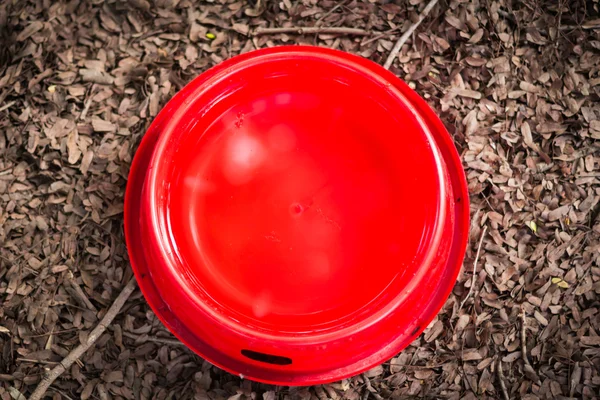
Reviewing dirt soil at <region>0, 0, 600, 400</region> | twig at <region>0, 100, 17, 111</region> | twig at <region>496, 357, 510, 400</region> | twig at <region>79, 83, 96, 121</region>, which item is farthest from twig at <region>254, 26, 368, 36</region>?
twig at <region>496, 357, 510, 400</region>

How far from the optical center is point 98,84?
79.1 inches

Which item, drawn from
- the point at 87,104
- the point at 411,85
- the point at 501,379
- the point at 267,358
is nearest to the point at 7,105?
the point at 87,104

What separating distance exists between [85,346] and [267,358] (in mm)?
653

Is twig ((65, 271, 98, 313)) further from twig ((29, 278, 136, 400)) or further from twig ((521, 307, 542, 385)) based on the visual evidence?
twig ((521, 307, 542, 385))

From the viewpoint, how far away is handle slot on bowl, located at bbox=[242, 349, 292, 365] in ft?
5.03

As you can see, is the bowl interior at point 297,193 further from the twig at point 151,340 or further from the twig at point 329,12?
the twig at point 329,12

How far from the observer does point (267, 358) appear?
5.07 ft

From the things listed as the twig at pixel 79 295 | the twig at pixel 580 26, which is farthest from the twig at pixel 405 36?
the twig at pixel 79 295

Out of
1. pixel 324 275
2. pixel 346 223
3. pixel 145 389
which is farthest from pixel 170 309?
pixel 346 223

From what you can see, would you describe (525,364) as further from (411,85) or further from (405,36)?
(405,36)

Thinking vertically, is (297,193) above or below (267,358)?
above

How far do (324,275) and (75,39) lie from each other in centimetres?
125

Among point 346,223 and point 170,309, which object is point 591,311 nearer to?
point 346,223

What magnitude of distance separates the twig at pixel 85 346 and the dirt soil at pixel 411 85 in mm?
26
